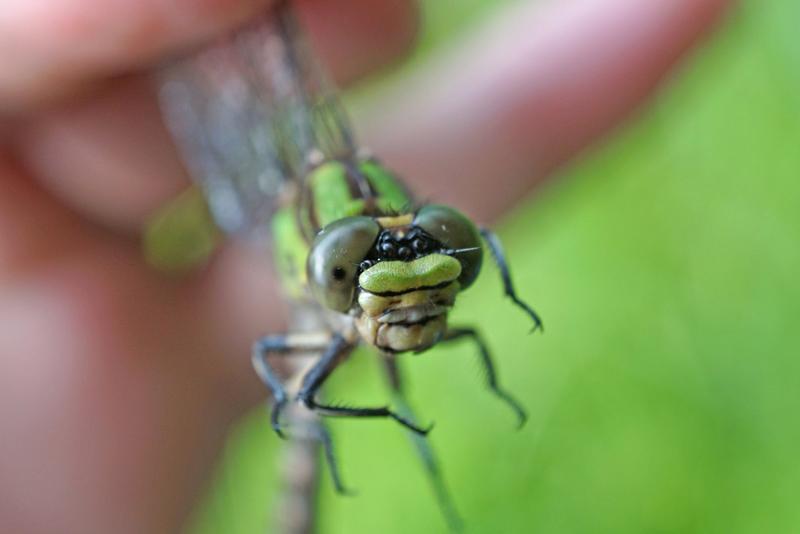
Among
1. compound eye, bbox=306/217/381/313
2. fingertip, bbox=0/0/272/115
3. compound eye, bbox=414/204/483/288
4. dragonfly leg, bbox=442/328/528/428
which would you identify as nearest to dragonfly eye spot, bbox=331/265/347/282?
compound eye, bbox=306/217/381/313

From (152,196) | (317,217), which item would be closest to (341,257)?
(317,217)

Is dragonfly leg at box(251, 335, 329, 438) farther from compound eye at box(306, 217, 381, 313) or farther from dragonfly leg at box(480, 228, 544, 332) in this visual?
dragonfly leg at box(480, 228, 544, 332)

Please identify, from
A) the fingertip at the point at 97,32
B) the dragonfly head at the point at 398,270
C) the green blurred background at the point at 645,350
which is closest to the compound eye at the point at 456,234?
the dragonfly head at the point at 398,270

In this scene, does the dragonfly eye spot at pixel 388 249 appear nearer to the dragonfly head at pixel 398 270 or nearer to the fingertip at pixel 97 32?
the dragonfly head at pixel 398 270

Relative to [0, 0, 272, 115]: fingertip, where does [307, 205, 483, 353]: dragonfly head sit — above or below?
below

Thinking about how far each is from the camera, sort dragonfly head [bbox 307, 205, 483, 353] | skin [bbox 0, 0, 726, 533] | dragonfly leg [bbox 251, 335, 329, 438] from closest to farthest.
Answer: dragonfly head [bbox 307, 205, 483, 353] < dragonfly leg [bbox 251, 335, 329, 438] < skin [bbox 0, 0, 726, 533]

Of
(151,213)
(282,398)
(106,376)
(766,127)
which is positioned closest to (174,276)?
(151,213)

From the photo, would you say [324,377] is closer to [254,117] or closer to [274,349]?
[274,349]
